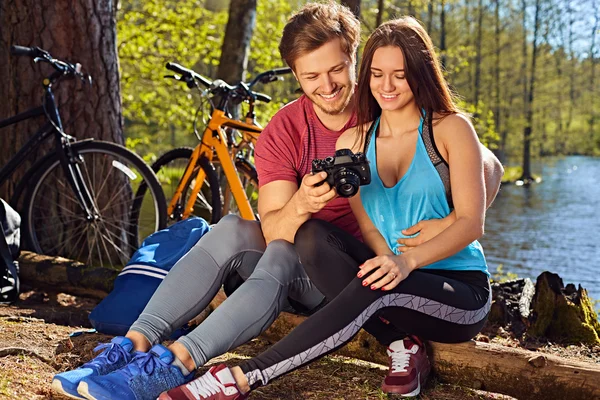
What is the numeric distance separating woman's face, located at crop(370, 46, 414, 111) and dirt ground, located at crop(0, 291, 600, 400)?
984mm

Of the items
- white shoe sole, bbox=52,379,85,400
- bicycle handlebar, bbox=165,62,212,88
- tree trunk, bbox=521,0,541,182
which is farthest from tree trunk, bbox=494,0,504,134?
white shoe sole, bbox=52,379,85,400

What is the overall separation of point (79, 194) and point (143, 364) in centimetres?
227

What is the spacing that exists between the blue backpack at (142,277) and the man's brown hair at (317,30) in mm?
895

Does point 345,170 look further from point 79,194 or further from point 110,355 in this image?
point 79,194

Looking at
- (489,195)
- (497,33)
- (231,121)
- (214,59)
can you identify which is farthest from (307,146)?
(497,33)

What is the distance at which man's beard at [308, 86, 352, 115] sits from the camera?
9.63 ft

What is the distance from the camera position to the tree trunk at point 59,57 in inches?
196

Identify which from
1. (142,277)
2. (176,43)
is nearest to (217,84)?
(142,277)

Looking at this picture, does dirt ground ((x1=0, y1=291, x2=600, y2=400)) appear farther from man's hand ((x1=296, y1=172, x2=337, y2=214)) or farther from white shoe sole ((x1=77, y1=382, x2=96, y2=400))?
man's hand ((x1=296, y1=172, x2=337, y2=214))

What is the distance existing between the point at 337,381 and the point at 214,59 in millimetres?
9478

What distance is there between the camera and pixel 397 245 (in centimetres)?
275

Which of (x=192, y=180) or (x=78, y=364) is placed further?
(x=192, y=180)

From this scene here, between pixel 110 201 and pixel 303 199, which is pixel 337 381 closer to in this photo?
pixel 303 199

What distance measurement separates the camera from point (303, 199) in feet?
8.80
